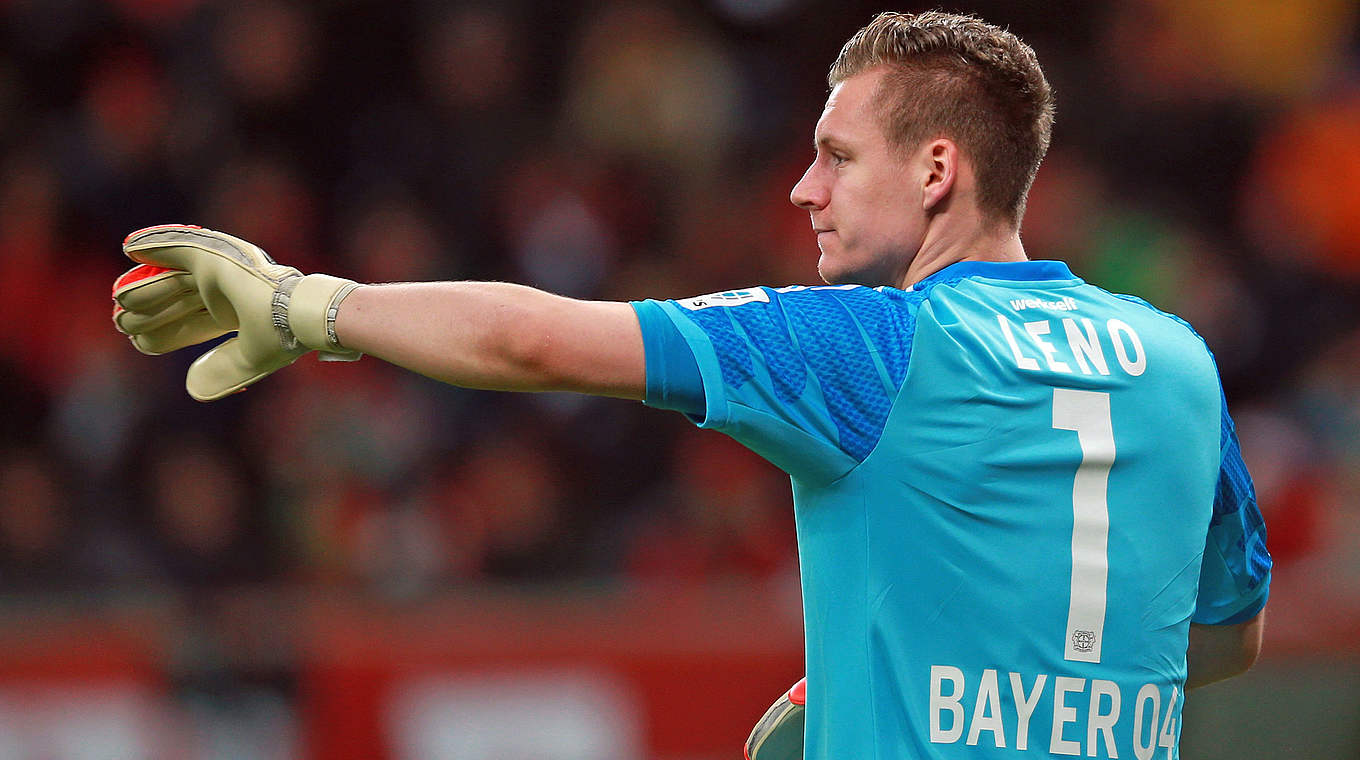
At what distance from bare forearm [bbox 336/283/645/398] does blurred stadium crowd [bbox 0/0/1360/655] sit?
4812 mm

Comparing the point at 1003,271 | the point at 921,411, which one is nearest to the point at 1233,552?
the point at 1003,271

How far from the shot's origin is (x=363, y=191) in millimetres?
8688

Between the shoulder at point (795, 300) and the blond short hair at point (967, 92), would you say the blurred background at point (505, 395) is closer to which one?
the blond short hair at point (967, 92)

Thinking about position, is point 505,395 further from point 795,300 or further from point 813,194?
point 795,300

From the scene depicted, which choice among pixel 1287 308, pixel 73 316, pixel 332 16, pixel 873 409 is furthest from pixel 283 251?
pixel 873 409

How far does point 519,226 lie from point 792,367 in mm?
6710

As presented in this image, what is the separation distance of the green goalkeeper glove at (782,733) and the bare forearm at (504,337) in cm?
87

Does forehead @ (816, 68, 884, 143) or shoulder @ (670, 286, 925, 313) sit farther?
forehead @ (816, 68, 884, 143)

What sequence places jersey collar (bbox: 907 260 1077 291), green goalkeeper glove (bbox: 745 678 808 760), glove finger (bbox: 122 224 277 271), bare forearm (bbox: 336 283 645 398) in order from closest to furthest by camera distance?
bare forearm (bbox: 336 283 645 398) → glove finger (bbox: 122 224 277 271) → jersey collar (bbox: 907 260 1077 291) → green goalkeeper glove (bbox: 745 678 808 760)

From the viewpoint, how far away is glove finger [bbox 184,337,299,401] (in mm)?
2316

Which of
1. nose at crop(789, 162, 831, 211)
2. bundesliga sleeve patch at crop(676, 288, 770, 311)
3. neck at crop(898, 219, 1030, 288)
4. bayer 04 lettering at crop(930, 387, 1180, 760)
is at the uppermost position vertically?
nose at crop(789, 162, 831, 211)

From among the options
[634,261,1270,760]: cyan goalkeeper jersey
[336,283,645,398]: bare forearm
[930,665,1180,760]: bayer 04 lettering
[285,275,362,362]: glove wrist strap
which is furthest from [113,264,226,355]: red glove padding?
[930,665,1180,760]: bayer 04 lettering

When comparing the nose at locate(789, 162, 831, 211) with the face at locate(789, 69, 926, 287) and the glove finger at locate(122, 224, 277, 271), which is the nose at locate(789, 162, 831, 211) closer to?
the face at locate(789, 69, 926, 287)

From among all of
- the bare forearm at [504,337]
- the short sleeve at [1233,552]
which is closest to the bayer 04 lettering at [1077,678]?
the short sleeve at [1233,552]
